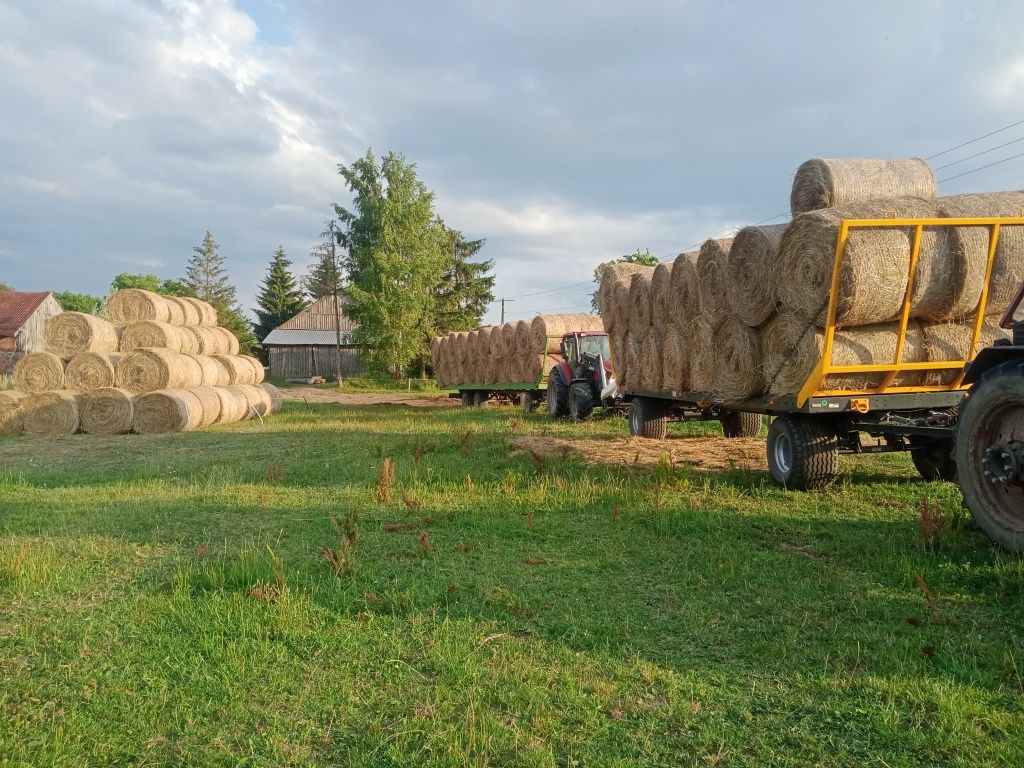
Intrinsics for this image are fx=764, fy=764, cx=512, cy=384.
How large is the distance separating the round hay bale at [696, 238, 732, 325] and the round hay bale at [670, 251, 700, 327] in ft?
0.95

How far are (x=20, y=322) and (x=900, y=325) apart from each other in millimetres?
53745

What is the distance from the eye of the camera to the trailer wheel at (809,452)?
293 inches

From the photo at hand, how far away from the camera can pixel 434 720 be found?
3014 mm

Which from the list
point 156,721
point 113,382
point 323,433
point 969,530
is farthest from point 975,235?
point 113,382

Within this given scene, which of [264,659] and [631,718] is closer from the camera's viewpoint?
[631,718]

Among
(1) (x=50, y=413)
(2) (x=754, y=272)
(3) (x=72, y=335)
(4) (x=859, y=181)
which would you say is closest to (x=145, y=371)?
(3) (x=72, y=335)

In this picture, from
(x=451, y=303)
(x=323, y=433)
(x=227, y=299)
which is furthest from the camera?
(x=227, y=299)

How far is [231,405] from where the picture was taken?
18.1m

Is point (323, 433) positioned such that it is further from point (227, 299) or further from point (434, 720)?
point (227, 299)

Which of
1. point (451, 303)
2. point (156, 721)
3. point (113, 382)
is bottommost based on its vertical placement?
point (156, 721)

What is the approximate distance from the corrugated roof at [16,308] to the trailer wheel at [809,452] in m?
51.6

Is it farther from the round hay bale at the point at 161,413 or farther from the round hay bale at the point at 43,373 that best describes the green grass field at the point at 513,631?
the round hay bale at the point at 43,373

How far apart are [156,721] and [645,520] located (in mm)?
4299

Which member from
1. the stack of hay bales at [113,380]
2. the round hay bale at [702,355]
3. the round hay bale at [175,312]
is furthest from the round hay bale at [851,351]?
the round hay bale at [175,312]
